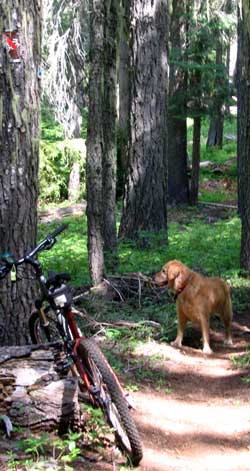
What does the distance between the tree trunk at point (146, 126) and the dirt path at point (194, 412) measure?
5128 millimetres

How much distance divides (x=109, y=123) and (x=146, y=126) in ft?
9.40

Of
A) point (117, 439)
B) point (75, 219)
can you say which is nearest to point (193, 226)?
point (75, 219)

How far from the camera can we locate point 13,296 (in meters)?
5.57

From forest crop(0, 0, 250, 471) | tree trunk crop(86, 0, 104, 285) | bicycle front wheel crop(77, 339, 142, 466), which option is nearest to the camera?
bicycle front wheel crop(77, 339, 142, 466)

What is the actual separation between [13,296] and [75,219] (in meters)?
11.4

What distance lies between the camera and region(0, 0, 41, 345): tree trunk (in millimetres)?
5312

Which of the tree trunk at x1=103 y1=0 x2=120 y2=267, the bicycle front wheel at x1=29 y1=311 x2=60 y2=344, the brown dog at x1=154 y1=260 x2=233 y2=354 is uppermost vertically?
the tree trunk at x1=103 y1=0 x2=120 y2=267

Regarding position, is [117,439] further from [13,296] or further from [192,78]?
[192,78]

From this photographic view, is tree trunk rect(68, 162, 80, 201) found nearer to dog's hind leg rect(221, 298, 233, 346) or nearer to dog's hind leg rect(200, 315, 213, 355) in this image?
dog's hind leg rect(221, 298, 233, 346)

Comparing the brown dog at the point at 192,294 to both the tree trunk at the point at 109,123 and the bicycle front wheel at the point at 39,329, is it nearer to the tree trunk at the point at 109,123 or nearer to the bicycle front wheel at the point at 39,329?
the bicycle front wheel at the point at 39,329

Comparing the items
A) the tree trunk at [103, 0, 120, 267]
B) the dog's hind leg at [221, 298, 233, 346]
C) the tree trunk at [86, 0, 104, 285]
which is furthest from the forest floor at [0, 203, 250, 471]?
the tree trunk at [103, 0, 120, 267]

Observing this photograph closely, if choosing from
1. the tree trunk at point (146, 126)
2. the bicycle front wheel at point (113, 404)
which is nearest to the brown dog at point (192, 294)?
the bicycle front wheel at point (113, 404)

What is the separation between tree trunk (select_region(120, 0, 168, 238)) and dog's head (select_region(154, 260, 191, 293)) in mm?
4913

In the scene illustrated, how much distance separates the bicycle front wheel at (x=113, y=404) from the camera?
4320mm
